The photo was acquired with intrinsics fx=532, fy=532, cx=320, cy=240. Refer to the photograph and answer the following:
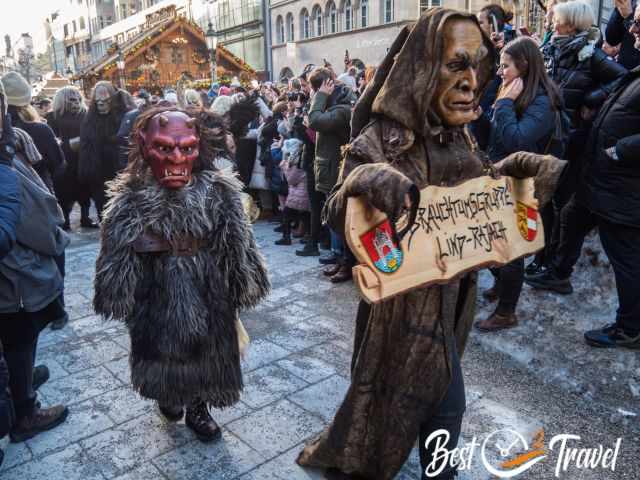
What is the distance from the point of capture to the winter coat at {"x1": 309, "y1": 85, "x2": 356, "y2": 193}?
548cm

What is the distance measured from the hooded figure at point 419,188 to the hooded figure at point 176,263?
2.64 ft

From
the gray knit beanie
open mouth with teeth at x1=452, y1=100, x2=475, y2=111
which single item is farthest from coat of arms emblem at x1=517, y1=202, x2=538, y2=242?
the gray knit beanie

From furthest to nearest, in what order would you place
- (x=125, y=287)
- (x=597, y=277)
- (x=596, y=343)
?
(x=597, y=277) → (x=596, y=343) → (x=125, y=287)

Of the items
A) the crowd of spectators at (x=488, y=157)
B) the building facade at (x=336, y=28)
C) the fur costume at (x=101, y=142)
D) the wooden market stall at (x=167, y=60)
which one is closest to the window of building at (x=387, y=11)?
the building facade at (x=336, y=28)

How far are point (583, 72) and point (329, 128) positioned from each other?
237 cm

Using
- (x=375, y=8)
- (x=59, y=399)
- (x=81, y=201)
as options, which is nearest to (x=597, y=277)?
(x=59, y=399)

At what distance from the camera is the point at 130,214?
2701 mm

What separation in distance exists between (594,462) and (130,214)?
274 cm

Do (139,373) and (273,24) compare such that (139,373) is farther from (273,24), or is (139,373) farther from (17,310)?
(273,24)

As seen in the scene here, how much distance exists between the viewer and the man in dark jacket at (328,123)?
18.0 feet

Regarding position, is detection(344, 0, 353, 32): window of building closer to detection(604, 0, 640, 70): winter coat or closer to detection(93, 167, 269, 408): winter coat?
detection(604, 0, 640, 70): winter coat

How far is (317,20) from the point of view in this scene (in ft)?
105

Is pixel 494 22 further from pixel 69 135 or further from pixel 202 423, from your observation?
pixel 69 135

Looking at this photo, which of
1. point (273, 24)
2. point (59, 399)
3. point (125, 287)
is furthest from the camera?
point (273, 24)
